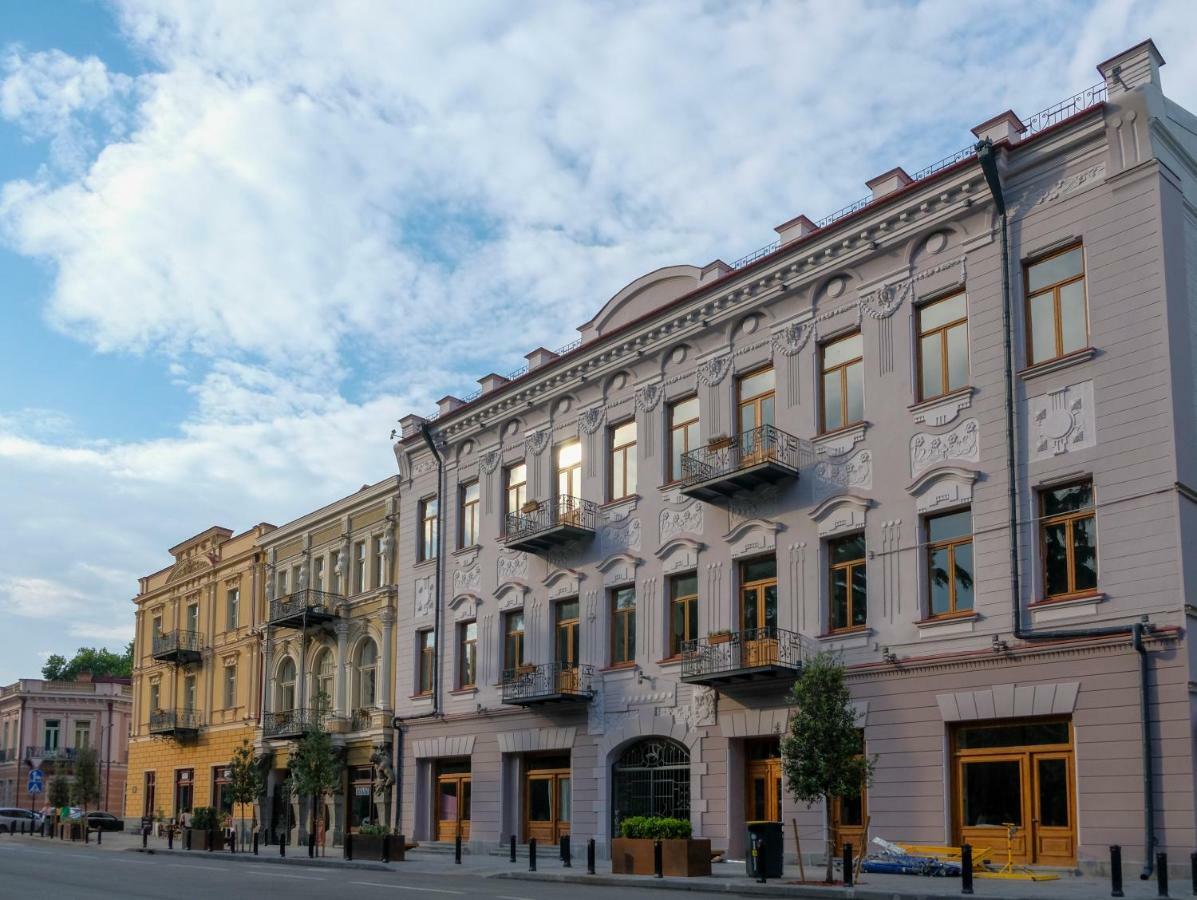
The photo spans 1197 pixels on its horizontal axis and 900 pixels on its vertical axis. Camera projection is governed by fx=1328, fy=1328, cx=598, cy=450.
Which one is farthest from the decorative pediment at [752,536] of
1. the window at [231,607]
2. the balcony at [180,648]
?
the balcony at [180,648]

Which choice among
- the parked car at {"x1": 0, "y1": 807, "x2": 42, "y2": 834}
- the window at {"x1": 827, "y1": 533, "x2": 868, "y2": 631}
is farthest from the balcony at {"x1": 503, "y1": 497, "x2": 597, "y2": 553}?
the parked car at {"x1": 0, "y1": 807, "x2": 42, "y2": 834}

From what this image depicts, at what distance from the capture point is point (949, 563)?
23.4 metres

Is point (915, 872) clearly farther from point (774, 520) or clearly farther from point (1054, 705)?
point (774, 520)

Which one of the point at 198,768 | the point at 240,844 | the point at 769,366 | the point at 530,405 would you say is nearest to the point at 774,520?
the point at 769,366

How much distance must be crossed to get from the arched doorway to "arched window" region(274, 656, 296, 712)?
18505 millimetres

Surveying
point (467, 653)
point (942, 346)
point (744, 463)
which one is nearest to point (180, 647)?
point (467, 653)

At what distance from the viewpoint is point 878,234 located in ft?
83.0

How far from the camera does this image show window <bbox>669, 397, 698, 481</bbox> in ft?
96.4

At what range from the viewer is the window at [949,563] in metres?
23.1

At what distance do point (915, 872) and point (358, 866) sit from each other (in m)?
13.2

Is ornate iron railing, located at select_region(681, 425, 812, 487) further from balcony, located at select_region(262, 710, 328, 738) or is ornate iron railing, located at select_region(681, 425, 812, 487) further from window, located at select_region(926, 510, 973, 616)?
balcony, located at select_region(262, 710, 328, 738)

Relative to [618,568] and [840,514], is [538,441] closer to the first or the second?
[618,568]

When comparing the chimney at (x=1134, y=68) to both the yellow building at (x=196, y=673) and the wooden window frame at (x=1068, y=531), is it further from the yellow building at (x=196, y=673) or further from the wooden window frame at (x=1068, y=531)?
the yellow building at (x=196, y=673)

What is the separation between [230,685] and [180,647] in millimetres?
3616
